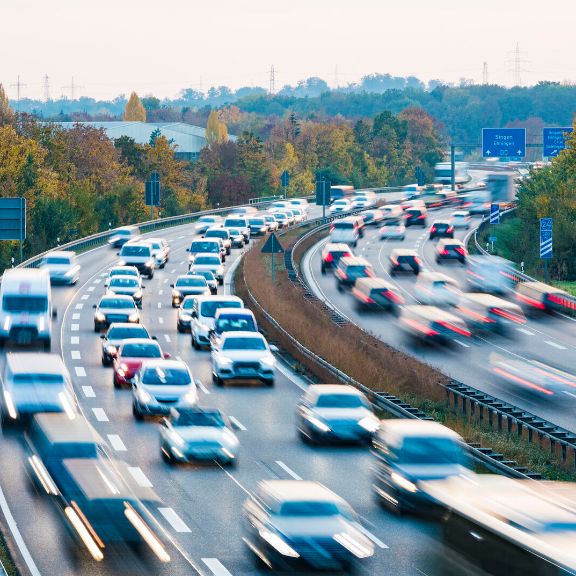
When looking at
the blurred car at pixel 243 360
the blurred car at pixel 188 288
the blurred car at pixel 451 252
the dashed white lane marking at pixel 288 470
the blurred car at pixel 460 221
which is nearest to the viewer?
the dashed white lane marking at pixel 288 470

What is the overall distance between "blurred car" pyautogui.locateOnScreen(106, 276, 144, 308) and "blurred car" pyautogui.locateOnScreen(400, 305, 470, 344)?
10780mm

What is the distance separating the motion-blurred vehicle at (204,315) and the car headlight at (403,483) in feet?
66.1

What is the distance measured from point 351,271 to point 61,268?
1307cm

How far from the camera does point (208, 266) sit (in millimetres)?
60719

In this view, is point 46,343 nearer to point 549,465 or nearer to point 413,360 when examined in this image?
point 413,360

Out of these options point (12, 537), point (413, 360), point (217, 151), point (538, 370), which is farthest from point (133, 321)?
point (217, 151)

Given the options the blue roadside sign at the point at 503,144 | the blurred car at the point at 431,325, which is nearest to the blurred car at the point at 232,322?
the blurred car at the point at 431,325

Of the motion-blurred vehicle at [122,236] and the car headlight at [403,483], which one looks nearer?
the car headlight at [403,483]

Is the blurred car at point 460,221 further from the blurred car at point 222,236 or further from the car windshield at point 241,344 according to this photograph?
the car windshield at point 241,344

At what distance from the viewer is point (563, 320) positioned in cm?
5494

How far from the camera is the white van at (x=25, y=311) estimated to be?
137 ft

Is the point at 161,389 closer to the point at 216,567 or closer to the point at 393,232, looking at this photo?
the point at 216,567

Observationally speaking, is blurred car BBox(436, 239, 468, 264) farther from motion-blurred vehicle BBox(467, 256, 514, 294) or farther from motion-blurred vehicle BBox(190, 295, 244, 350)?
motion-blurred vehicle BBox(190, 295, 244, 350)

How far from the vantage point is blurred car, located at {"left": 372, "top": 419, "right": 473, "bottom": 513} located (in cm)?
2219
